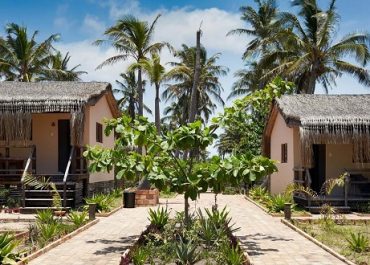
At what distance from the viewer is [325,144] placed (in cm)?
2092

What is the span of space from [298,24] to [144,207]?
49.7ft

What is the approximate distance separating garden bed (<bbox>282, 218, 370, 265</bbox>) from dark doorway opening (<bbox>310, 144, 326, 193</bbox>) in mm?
5472

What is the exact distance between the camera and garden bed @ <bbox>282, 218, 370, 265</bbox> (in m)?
10.7

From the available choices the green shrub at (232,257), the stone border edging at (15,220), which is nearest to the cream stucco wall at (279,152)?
the stone border edging at (15,220)

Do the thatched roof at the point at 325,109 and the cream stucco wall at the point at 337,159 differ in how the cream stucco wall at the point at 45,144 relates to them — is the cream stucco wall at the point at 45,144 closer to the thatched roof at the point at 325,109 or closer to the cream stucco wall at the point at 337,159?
the thatched roof at the point at 325,109

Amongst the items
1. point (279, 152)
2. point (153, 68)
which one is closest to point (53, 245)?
point (279, 152)

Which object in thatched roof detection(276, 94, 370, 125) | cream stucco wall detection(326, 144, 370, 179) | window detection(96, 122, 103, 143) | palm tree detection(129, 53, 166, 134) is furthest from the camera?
palm tree detection(129, 53, 166, 134)

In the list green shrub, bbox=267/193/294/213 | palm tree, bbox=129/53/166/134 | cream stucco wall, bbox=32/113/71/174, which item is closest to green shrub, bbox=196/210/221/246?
green shrub, bbox=267/193/294/213

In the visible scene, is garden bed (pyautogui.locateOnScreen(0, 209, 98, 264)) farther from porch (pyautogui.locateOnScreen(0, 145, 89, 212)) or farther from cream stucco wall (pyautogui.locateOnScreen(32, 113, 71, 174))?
cream stucco wall (pyautogui.locateOnScreen(32, 113, 71, 174))

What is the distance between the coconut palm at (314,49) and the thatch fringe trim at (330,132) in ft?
34.9

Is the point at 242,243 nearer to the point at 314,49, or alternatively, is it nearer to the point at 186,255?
the point at 186,255

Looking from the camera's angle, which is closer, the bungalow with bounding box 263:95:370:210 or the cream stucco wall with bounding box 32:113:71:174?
the bungalow with bounding box 263:95:370:210

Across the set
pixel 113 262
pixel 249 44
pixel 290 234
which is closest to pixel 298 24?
pixel 249 44

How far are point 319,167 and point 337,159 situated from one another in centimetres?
88
